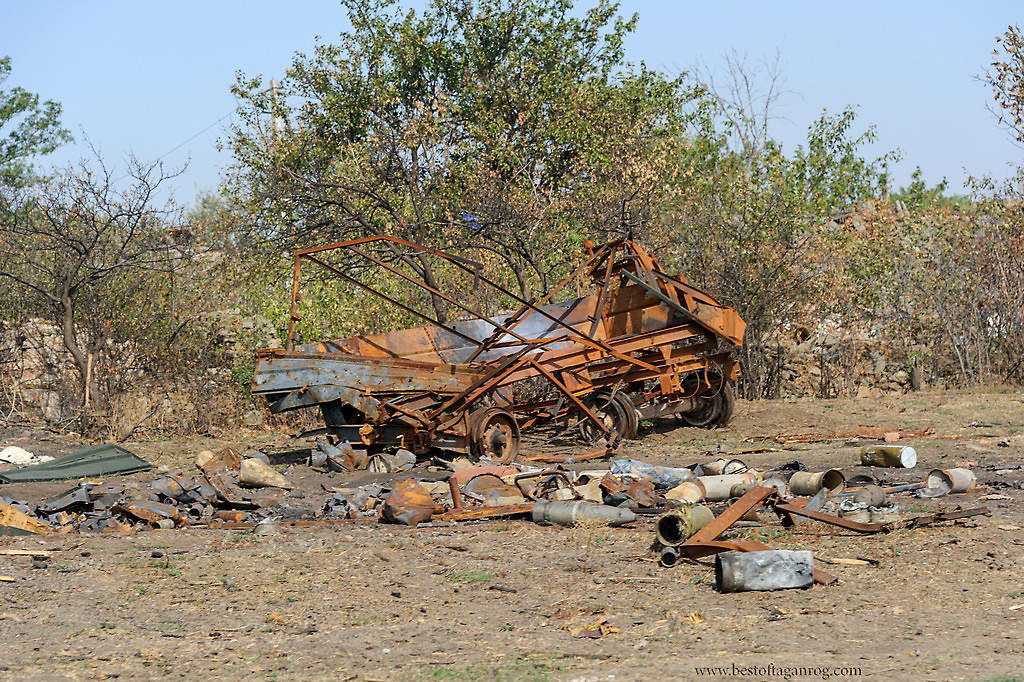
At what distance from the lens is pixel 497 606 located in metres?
5.37

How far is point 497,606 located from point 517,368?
19.1ft

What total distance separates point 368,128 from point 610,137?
407 cm

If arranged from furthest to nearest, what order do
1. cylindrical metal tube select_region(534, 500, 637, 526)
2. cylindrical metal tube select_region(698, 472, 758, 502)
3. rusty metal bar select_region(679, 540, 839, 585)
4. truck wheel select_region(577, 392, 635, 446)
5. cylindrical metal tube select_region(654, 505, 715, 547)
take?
truck wheel select_region(577, 392, 635, 446)
cylindrical metal tube select_region(698, 472, 758, 502)
cylindrical metal tube select_region(534, 500, 637, 526)
cylindrical metal tube select_region(654, 505, 715, 547)
rusty metal bar select_region(679, 540, 839, 585)

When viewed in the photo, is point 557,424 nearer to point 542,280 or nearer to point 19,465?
point 542,280

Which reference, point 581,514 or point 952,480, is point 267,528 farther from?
point 952,480

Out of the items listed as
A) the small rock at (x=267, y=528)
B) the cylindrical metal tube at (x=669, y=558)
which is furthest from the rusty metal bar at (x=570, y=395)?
the cylindrical metal tube at (x=669, y=558)

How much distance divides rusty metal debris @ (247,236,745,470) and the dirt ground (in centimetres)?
316

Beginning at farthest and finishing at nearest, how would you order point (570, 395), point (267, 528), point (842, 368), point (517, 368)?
point (842, 368) → point (570, 395) → point (517, 368) → point (267, 528)

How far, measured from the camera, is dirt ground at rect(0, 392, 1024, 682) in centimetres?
436

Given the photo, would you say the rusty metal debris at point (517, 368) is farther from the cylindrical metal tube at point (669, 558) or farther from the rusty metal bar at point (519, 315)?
the cylindrical metal tube at point (669, 558)

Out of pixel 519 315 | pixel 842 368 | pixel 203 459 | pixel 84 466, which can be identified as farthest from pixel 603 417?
pixel 842 368

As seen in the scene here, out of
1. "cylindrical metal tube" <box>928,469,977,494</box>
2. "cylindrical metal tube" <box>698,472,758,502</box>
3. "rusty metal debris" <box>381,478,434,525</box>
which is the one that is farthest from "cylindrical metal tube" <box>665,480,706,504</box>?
"rusty metal debris" <box>381,478,434,525</box>

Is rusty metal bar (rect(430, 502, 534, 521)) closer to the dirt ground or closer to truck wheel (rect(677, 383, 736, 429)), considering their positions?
the dirt ground

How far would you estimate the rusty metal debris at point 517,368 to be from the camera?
1056 cm
